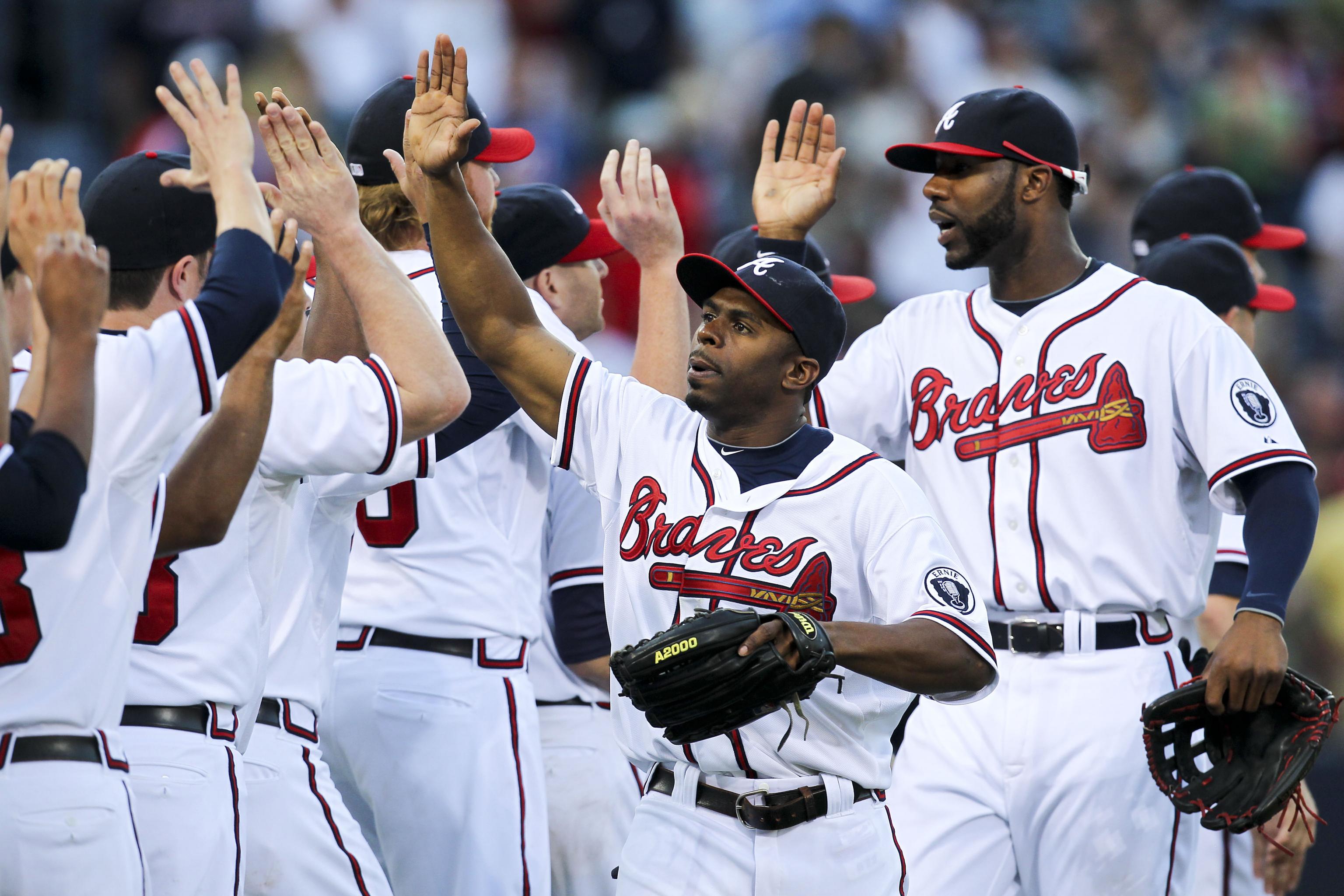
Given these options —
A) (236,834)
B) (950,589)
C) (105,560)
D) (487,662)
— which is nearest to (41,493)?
(105,560)

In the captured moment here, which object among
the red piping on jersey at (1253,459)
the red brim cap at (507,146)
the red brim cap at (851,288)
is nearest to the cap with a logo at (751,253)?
the red brim cap at (851,288)

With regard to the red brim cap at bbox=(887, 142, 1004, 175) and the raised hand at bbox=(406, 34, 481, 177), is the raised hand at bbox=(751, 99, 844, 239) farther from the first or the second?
the raised hand at bbox=(406, 34, 481, 177)

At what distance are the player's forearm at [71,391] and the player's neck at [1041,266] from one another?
8.65 feet

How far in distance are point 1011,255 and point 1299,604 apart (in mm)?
4903

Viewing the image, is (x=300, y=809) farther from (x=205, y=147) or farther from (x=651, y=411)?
(x=205, y=147)

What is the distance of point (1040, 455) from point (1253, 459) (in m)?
0.53

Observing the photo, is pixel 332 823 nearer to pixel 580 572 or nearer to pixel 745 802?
pixel 745 802

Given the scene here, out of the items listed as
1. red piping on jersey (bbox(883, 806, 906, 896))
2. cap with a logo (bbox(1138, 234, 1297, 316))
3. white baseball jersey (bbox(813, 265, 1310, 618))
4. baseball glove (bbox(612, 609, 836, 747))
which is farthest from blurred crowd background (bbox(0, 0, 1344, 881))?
baseball glove (bbox(612, 609, 836, 747))

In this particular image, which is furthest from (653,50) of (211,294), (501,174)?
(211,294)

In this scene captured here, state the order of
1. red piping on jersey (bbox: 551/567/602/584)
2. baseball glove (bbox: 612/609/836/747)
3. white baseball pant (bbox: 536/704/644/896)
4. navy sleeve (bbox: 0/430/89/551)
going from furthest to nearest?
red piping on jersey (bbox: 551/567/602/584) < white baseball pant (bbox: 536/704/644/896) < baseball glove (bbox: 612/609/836/747) < navy sleeve (bbox: 0/430/89/551)

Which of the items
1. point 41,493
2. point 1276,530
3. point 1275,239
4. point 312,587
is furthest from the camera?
point 1275,239

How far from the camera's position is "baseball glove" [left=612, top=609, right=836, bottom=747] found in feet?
10.2

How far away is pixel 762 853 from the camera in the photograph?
3.43m

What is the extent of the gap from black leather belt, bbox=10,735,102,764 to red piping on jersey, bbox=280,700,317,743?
36.2 inches
